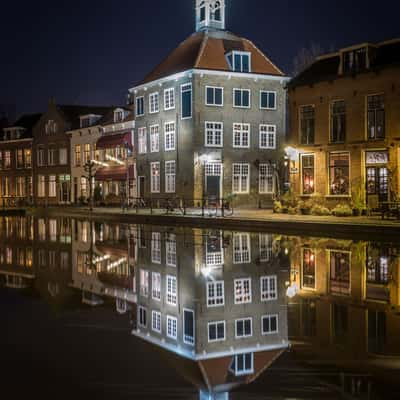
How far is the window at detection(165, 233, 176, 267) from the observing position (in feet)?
51.8

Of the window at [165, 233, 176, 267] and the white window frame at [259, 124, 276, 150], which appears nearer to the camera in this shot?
the window at [165, 233, 176, 267]

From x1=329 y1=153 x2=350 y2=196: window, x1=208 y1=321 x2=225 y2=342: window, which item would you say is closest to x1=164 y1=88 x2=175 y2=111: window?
x1=329 y1=153 x2=350 y2=196: window

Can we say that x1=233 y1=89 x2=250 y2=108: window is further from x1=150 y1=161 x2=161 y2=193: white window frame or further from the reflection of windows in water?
the reflection of windows in water

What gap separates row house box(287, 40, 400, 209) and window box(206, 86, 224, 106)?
8.19m

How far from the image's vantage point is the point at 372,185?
32312 mm

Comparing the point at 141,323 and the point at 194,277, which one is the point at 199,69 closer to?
the point at 194,277

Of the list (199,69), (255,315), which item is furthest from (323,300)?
(199,69)

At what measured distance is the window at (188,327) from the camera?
7707 millimetres

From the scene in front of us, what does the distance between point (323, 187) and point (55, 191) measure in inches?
1543

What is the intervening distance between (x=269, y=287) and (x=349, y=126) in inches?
944

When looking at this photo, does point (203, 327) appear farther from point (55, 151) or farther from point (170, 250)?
point (55, 151)

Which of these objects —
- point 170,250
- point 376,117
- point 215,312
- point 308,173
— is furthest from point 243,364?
point 308,173

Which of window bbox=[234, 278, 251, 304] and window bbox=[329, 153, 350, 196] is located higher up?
window bbox=[329, 153, 350, 196]

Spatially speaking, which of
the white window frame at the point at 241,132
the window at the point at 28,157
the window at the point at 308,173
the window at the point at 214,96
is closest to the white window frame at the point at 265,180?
the white window frame at the point at 241,132
